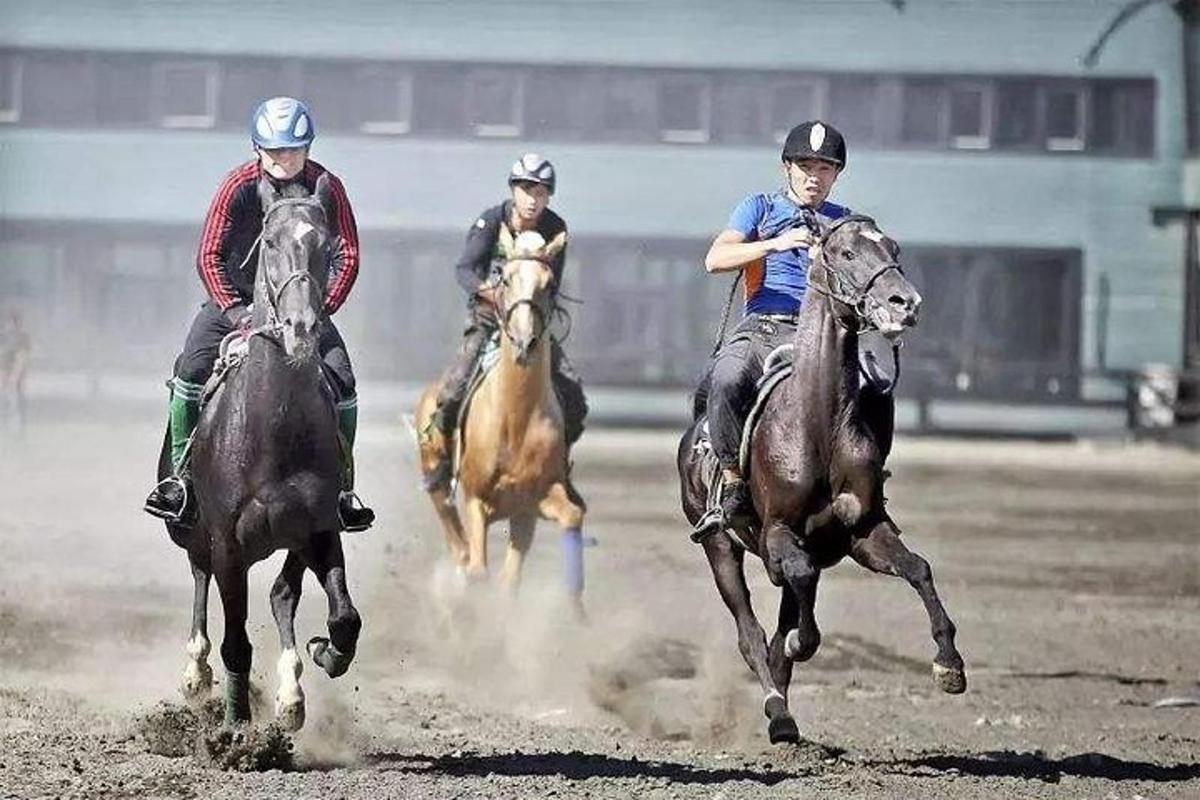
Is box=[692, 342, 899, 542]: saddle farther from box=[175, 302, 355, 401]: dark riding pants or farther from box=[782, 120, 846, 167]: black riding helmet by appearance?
box=[175, 302, 355, 401]: dark riding pants

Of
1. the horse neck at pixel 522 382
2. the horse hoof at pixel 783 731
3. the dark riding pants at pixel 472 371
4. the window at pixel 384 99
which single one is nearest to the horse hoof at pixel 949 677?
the horse hoof at pixel 783 731

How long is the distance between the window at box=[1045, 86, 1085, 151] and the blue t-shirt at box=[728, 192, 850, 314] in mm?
31759

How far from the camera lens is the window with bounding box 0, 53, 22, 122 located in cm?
3900

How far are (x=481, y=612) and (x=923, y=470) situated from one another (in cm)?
1741

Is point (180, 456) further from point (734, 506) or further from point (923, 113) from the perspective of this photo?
point (923, 113)

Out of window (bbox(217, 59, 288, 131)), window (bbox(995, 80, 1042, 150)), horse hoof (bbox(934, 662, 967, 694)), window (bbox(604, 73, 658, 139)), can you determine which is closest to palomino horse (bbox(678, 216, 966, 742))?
horse hoof (bbox(934, 662, 967, 694))

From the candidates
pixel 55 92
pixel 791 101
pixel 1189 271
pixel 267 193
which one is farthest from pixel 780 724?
pixel 1189 271

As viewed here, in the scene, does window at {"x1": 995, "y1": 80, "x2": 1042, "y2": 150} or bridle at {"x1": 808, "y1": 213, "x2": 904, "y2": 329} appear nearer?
bridle at {"x1": 808, "y1": 213, "x2": 904, "y2": 329}

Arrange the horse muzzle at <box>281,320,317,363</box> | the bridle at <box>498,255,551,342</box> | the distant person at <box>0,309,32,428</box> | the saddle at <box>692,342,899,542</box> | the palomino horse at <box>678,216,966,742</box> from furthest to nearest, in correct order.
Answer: the distant person at <box>0,309,32,428</box> < the bridle at <box>498,255,551,342</box> < the saddle at <box>692,342,899,542</box> < the palomino horse at <box>678,216,966,742</box> < the horse muzzle at <box>281,320,317,363</box>

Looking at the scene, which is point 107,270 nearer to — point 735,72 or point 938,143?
point 735,72

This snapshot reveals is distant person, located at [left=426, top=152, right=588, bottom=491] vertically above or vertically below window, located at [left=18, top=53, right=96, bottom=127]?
below

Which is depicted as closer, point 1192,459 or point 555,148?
point 1192,459

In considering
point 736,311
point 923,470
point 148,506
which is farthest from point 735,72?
point 148,506

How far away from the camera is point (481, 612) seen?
504 inches
